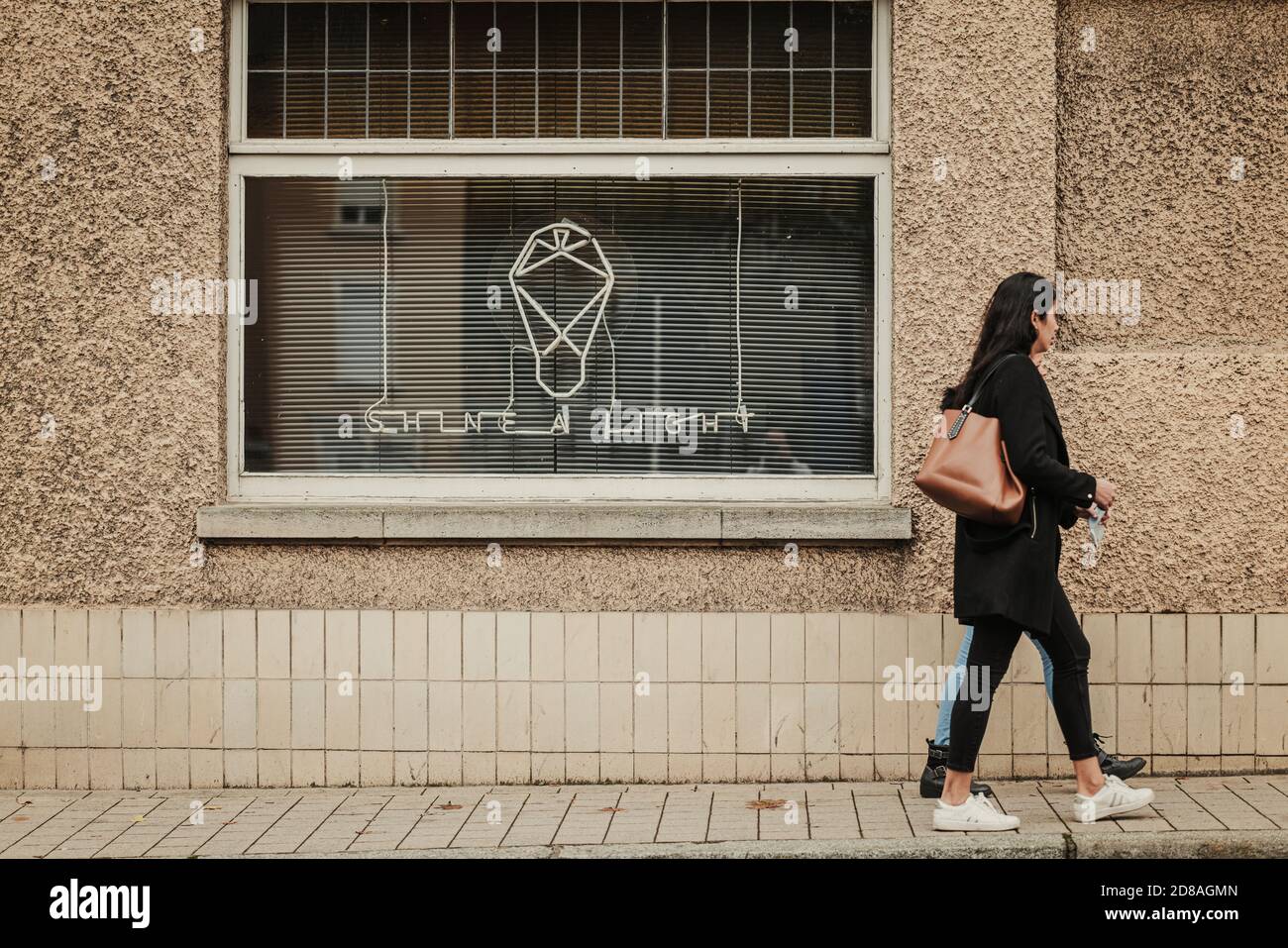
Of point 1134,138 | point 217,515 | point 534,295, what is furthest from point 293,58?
point 1134,138

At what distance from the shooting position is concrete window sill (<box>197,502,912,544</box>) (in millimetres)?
6777

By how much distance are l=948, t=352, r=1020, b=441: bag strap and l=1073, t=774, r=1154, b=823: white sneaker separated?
154 cm

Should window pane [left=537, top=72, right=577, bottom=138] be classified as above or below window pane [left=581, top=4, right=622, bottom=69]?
below

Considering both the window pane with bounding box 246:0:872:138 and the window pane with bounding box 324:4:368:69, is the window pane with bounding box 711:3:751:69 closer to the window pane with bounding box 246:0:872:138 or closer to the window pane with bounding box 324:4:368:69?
the window pane with bounding box 246:0:872:138

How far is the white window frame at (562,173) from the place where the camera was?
699 cm

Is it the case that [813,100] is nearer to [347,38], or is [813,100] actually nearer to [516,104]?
[516,104]

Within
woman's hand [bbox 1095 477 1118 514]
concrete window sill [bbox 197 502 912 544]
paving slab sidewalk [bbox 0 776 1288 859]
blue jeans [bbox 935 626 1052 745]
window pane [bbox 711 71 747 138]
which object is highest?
window pane [bbox 711 71 747 138]

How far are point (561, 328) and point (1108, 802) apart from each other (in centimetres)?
321

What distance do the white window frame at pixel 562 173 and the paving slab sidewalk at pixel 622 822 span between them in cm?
136

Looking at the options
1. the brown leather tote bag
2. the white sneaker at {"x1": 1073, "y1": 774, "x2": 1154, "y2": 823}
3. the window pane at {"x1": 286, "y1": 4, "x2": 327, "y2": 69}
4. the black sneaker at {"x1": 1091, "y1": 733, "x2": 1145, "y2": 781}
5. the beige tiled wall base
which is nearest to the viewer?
the brown leather tote bag

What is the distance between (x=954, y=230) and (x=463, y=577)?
107 inches

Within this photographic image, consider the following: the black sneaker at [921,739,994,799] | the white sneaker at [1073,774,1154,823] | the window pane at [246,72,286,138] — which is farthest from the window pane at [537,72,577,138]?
the white sneaker at [1073,774,1154,823]

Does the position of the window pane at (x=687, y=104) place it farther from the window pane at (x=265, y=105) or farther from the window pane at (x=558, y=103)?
the window pane at (x=265, y=105)

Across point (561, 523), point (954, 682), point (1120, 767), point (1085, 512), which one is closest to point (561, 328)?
point (561, 523)
